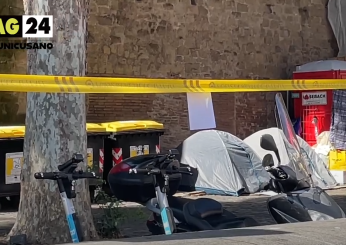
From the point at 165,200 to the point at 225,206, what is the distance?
20.1 ft

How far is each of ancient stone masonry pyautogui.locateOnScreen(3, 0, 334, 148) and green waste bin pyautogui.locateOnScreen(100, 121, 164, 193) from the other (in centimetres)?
201

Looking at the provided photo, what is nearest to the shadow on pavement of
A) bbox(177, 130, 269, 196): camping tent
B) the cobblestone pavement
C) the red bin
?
the cobblestone pavement

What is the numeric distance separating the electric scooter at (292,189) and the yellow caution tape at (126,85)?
2.94ft

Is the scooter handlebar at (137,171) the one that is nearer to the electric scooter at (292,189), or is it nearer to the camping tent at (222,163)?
the electric scooter at (292,189)

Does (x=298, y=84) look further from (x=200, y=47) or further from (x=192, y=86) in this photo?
(x=200, y=47)

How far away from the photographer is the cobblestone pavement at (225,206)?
8.05 m

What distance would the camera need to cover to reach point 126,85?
22.5ft

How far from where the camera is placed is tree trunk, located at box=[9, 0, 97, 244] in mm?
6926

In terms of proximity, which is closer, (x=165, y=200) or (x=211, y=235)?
(x=211, y=235)

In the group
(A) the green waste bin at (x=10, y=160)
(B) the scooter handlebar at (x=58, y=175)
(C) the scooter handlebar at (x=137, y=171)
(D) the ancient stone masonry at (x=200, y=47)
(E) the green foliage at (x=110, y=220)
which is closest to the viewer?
(B) the scooter handlebar at (x=58, y=175)

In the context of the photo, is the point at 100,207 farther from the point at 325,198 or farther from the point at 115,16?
the point at 115,16

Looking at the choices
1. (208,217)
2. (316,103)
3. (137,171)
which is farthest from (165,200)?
(316,103)

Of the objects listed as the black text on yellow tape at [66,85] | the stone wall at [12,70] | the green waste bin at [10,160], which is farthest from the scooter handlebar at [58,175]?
the stone wall at [12,70]

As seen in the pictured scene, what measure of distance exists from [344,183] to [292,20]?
521 cm
